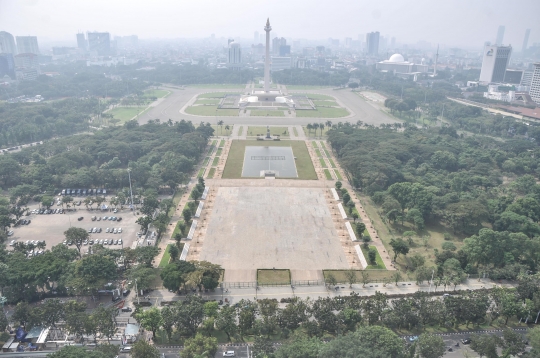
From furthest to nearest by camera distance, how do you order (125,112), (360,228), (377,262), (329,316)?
(125,112)
(360,228)
(377,262)
(329,316)

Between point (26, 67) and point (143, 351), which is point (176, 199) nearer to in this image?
point (143, 351)

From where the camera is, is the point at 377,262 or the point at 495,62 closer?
the point at 377,262

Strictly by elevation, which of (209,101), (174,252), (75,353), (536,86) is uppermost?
(536,86)

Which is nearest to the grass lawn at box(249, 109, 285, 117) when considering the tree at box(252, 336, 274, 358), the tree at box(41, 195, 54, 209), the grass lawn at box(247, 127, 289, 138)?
the grass lawn at box(247, 127, 289, 138)

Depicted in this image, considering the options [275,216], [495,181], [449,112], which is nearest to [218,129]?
[275,216]

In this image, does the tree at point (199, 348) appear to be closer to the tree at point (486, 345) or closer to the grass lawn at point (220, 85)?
the tree at point (486, 345)

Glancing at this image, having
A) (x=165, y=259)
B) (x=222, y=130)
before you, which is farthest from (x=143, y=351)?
(x=222, y=130)
